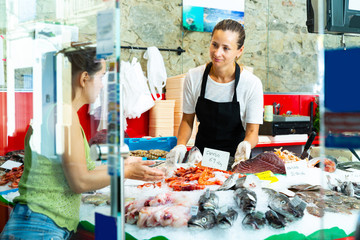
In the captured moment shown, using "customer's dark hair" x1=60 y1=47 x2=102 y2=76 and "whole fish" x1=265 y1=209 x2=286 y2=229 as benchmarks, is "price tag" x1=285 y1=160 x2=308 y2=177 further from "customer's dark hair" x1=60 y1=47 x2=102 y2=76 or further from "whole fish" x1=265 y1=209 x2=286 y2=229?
"customer's dark hair" x1=60 y1=47 x2=102 y2=76

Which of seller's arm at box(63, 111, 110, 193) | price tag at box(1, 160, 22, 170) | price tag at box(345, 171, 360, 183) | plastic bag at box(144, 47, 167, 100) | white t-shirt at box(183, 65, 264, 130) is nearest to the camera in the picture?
seller's arm at box(63, 111, 110, 193)

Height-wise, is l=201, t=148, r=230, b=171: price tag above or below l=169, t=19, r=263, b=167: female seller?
below

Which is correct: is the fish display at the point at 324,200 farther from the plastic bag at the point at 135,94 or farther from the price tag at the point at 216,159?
the plastic bag at the point at 135,94

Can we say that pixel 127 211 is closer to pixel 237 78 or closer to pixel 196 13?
pixel 237 78

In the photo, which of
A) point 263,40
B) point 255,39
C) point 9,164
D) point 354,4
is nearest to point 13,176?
point 9,164

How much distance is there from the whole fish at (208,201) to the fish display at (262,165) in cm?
79

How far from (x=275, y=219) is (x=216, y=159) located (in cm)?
79

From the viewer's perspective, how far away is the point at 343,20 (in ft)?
3.60

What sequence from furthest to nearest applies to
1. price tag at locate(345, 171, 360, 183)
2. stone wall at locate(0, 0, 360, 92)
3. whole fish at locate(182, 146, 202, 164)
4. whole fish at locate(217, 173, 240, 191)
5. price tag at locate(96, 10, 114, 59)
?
1. stone wall at locate(0, 0, 360, 92)
2. whole fish at locate(182, 146, 202, 164)
3. price tag at locate(345, 171, 360, 183)
4. whole fish at locate(217, 173, 240, 191)
5. price tag at locate(96, 10, 114, 59)

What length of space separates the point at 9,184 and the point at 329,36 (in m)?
1.44

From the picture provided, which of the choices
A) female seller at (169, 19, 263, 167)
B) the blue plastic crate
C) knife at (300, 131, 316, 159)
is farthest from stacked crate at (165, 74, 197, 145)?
knife at (300, 131, 316, 159)

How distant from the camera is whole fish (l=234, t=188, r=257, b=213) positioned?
1.40m

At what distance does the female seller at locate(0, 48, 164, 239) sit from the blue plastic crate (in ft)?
8.50

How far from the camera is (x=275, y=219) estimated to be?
1358 millimetres
